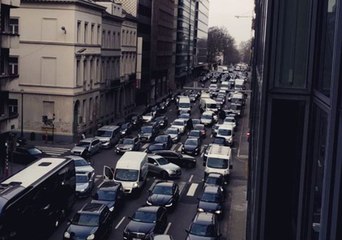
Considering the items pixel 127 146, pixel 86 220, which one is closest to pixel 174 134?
pixel 127 146

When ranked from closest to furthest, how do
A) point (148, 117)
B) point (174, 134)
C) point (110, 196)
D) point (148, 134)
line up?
point (110, 196)
point (148, 134)
point (174, 134)
point (148, 117)

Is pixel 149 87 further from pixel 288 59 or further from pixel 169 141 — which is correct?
pixel 288 59

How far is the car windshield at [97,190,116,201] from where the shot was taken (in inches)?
1152

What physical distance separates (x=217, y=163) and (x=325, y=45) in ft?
105

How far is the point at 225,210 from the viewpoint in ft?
102

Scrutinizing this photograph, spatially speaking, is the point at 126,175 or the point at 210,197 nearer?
the point at 210,197

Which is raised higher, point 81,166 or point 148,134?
point 81,166

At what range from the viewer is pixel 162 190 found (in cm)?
3106

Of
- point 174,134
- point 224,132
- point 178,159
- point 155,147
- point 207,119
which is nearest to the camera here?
point 178,159

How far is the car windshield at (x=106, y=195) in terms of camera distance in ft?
96.0

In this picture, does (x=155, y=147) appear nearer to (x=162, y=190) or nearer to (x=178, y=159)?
(x=178, y=159)

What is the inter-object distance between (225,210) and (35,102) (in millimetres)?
27728

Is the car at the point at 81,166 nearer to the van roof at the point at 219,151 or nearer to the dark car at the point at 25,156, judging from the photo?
the dark car at the point at 25,156

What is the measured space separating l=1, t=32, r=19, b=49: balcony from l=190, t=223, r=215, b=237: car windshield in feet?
68.0
